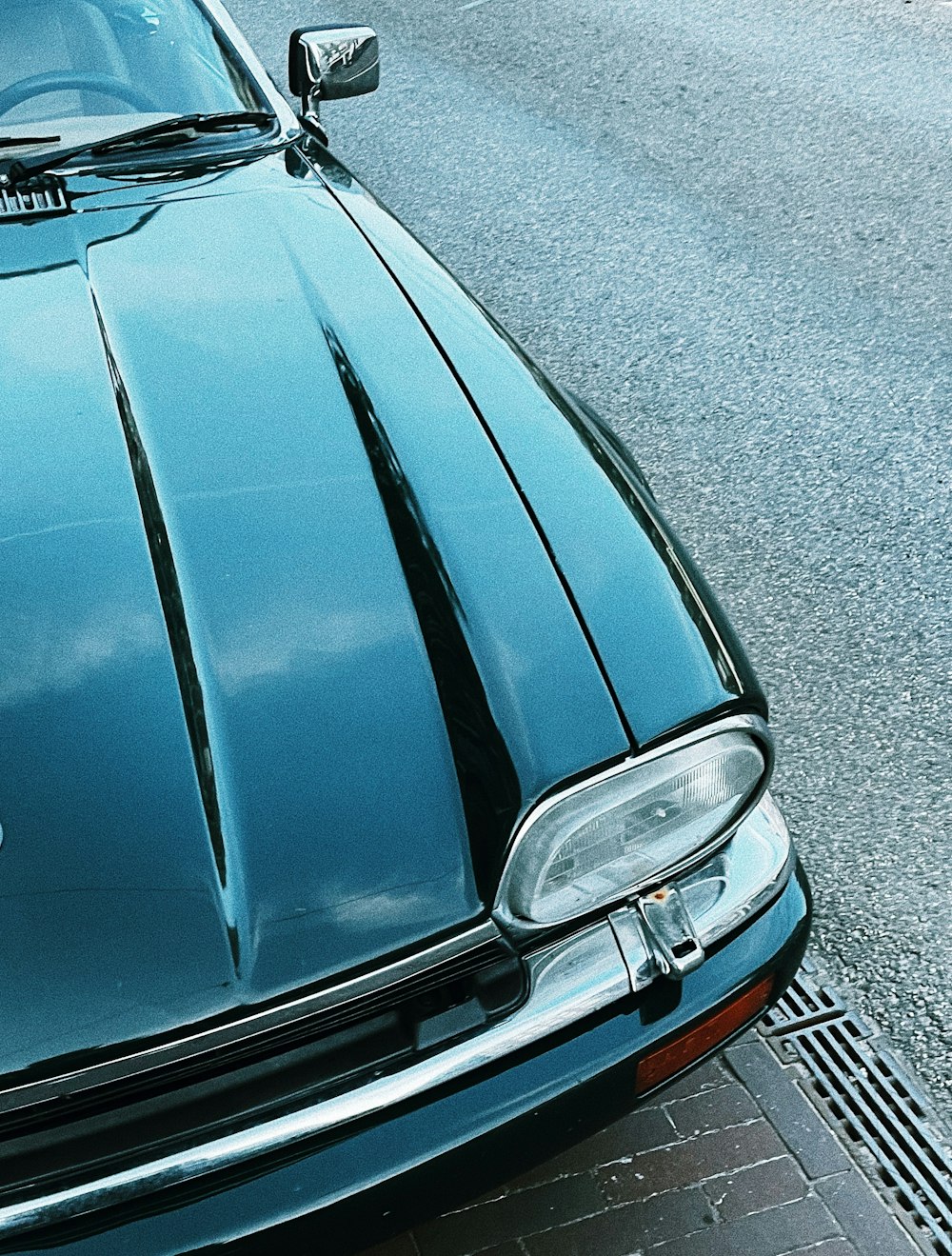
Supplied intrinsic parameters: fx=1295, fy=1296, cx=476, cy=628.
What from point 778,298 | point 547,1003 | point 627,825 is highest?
point 627,825

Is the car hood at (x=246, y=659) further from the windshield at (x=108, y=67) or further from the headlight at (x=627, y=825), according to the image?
the windshield at (x=108, y=67)

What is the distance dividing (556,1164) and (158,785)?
0.99 meters

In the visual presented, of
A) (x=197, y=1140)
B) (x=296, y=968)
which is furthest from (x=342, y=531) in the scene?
(x=197, y=1140)

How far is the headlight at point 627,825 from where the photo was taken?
4.92ft

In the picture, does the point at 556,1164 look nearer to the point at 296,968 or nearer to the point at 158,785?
the point at 296,968

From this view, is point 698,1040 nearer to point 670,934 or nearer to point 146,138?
point 670,934

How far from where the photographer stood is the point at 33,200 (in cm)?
241

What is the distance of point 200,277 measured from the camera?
2.25 m

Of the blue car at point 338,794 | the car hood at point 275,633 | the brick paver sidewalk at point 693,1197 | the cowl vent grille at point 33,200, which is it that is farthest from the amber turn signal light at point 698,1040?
the cowl vent grille at point 33,200

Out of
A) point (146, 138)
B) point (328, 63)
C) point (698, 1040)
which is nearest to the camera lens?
point (698, 1040)

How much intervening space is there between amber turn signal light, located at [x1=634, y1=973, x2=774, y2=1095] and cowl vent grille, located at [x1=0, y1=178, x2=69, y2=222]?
5.94 ft

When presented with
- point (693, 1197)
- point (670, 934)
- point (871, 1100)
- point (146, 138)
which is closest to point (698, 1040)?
point (670, 934)

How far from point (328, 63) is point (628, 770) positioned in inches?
93.1

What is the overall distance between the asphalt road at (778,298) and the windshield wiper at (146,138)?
1.54m
